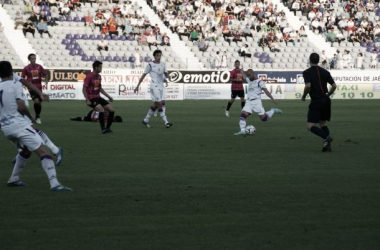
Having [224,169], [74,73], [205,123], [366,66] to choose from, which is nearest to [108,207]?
[224,169]

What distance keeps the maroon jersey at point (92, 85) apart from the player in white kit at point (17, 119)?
10403mm

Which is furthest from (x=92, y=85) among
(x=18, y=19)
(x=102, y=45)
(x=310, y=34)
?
(x=310, y=34)

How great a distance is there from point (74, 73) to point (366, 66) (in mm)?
20594

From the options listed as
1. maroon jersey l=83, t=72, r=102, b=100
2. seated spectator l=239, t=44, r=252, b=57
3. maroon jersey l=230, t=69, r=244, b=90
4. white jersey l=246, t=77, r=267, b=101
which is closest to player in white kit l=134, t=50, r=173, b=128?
maroon jersey l=83, t=72, r=102, b=100

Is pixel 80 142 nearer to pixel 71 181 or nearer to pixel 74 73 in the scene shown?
pixel 71 181

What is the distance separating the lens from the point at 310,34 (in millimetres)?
55500

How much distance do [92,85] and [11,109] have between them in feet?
35.0

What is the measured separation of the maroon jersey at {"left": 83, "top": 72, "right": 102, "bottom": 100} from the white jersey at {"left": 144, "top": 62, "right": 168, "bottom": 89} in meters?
3.18

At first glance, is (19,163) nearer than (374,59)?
Yes

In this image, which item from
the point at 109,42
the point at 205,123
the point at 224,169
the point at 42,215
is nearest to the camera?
the point at 42,215

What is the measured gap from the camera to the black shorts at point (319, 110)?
50.1 feet

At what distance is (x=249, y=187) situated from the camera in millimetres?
10430

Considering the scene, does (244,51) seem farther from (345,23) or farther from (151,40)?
(345,23)

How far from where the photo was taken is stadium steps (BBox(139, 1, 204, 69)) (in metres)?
49.3
